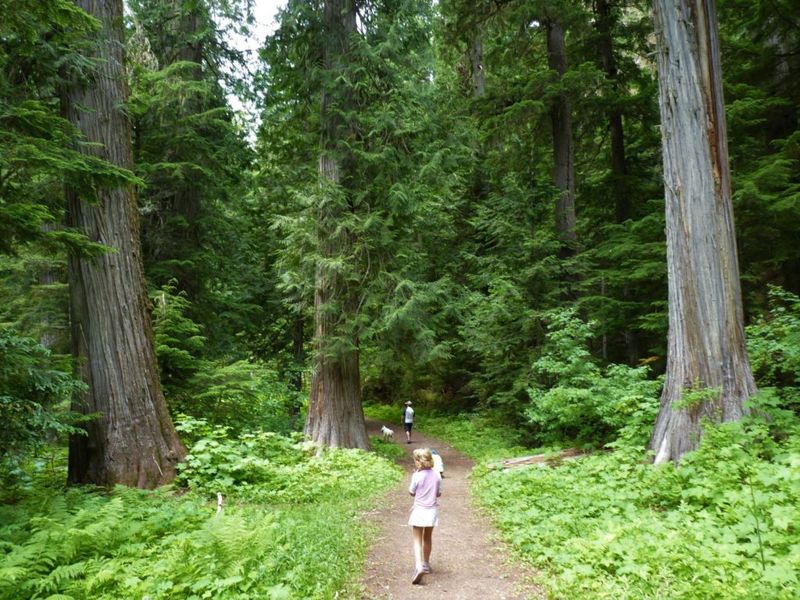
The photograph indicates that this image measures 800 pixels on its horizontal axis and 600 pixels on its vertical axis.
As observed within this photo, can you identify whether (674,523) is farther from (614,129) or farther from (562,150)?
(614,129)

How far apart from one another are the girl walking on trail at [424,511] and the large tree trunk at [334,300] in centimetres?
594

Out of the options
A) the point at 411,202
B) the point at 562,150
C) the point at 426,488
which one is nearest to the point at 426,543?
the point at 426,488

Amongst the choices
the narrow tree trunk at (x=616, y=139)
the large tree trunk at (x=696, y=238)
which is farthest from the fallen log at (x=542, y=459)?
the narrow tree trunk at (x=616, y=139)

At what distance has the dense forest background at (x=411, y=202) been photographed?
10055 millimetres

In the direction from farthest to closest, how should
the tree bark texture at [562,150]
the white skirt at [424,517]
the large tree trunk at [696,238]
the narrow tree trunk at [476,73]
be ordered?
1. the narrow tree trunk at [476,73]
2. the tree bark texture at [562,150]
3. the large tree trunk at [696,238]
4. the white skirt at [424,517]

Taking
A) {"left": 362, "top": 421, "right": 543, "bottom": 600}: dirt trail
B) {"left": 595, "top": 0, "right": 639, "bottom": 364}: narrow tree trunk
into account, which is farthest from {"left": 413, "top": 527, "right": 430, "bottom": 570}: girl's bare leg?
{"left": 595, "top": 0, "right": 639, "bottom": 364}: narrow tree trunk

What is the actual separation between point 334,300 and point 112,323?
519 centimetres

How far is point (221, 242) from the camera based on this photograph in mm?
14258

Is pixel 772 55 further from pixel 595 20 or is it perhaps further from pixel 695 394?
pixel 695 394

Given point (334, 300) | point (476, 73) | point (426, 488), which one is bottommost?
point (426, 488)

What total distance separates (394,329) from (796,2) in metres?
11.9

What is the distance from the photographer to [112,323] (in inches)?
286

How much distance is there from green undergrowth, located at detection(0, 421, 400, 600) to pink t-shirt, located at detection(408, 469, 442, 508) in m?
0.91

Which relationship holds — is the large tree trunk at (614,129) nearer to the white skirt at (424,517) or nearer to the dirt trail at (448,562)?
the dirt trail at (448,562)
